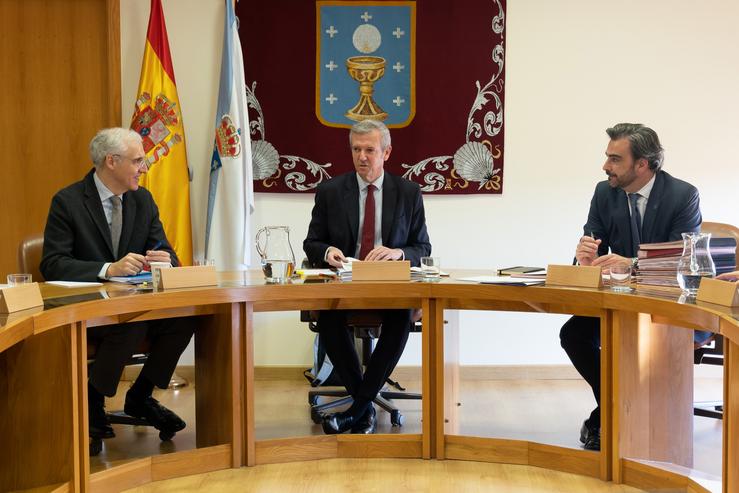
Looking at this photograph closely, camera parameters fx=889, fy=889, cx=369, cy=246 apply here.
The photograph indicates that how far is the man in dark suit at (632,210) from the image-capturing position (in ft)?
10.5

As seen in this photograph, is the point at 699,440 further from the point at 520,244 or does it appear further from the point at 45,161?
the point at 45,161

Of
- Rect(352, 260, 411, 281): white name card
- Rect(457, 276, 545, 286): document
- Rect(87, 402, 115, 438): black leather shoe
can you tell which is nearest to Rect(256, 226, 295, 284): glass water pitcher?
Rect(352, 260, 411, 281): white name card

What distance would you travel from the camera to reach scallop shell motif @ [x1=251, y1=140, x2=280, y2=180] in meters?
4.53

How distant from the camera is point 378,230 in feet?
12.2

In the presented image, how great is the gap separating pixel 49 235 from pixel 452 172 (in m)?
2.09

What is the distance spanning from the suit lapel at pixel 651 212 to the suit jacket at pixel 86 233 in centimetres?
178

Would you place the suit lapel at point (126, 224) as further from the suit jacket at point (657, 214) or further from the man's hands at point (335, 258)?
the suit jacket at point (657, 214)

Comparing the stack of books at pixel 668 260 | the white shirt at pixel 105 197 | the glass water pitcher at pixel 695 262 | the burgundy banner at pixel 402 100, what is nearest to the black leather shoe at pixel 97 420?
the white shirt at pixel 105 197

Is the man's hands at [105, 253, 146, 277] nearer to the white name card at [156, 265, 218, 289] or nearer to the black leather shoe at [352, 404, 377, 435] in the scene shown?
the white name card at [156, 265, 218, 289]

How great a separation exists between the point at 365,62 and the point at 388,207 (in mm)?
1112

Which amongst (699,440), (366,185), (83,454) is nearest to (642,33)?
(366,185)

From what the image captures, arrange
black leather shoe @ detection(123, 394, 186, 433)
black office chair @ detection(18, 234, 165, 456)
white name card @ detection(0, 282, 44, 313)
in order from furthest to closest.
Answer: black leather shoe @ detection(123, 394, 186, 433) → black office chair @ detection(18, 234, 165, 456) → white name card @ detection(0, 282, 44, 313)

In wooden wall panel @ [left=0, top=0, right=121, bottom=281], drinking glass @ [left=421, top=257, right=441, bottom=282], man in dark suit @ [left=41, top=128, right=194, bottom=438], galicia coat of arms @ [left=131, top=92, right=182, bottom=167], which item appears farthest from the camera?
wooden wall panel @ [left=0, top=0, right=121, bottom=281]

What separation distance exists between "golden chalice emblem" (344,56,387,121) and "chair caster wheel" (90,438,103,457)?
207cm
